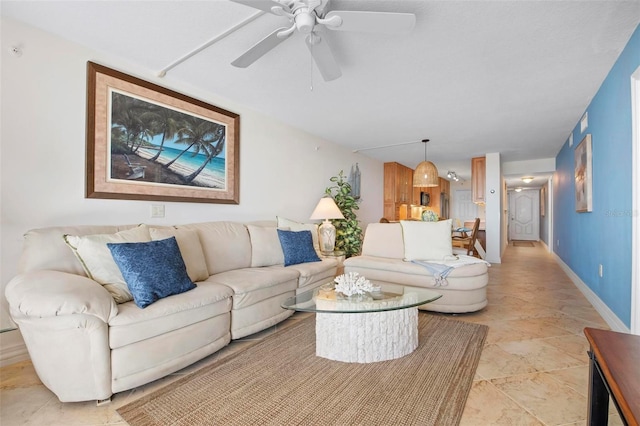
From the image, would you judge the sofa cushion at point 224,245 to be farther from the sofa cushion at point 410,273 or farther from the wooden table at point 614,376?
the wooden table at point 614,376

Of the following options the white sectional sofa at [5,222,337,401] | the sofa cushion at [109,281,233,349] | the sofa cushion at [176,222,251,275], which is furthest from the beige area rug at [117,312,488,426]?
the sofa cushion at [176,222,251,275]

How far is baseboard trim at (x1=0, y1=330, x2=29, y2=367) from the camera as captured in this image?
2.06 metres

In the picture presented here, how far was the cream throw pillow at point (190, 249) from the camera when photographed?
8.15 ft

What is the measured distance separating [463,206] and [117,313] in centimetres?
1136

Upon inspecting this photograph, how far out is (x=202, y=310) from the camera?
209 centimetres

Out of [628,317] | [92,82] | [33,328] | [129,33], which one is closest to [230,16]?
[129,33]

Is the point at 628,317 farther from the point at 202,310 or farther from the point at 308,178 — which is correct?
the point at 308,178

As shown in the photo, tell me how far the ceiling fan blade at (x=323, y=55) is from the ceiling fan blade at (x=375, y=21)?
0.59ft

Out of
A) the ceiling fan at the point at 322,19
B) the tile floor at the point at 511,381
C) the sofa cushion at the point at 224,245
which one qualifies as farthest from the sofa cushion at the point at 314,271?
the ceiling fan at the point at 322,19

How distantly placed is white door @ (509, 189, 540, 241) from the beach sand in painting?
12358 millimetres

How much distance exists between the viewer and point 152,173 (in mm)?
2885

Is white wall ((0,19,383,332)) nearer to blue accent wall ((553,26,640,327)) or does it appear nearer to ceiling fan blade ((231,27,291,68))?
ceiling fan blade ((231,27,291,68))

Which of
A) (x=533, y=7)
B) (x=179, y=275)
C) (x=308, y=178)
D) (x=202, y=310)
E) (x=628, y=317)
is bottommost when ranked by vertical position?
(x=628, y=317)

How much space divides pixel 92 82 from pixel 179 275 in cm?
174
